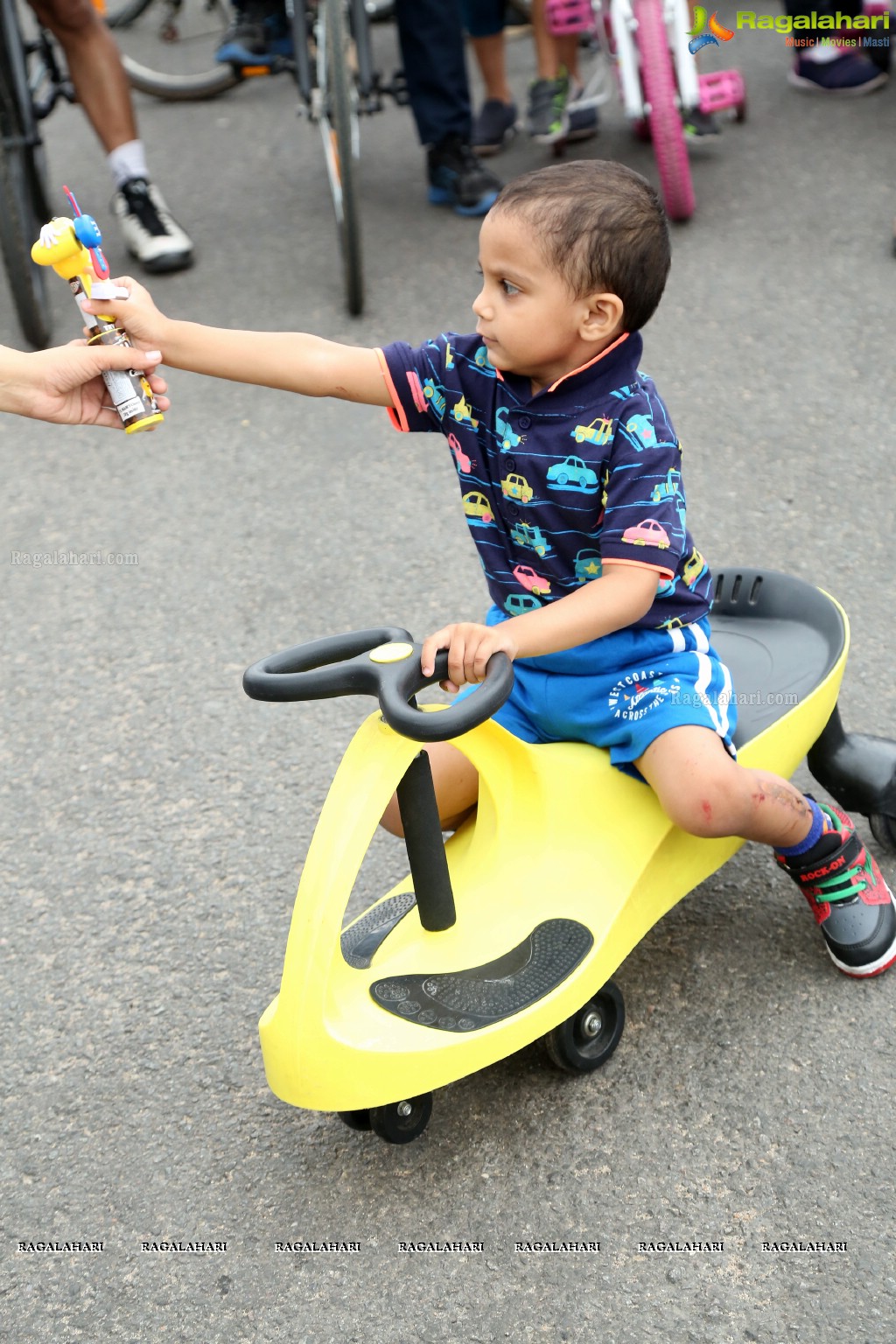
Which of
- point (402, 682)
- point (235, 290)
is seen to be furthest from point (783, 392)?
point (402, 682)

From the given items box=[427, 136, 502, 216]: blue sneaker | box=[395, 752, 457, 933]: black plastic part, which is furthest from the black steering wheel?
box=[427, 136, 502, 216]: blue sneaker

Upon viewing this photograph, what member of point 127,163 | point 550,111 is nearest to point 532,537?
point 127,163

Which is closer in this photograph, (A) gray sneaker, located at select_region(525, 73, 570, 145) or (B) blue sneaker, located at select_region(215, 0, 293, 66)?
(A) gray sneaker, located at select_region(525, 73, 570, 145)

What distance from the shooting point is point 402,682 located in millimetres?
1421

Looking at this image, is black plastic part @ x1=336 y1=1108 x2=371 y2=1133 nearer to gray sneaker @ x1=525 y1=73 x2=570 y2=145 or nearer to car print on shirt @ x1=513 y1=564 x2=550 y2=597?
car print on shirt @ x1=513 y1=564 x2=550 y2=597

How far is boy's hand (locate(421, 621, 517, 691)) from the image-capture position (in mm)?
1441

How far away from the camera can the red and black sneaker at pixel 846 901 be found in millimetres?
1849

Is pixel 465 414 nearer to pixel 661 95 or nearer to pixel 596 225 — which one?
pixel 596 225

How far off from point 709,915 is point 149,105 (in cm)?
468

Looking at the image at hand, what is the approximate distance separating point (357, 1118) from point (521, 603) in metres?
0.68

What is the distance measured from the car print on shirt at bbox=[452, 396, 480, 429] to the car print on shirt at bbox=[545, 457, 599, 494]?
0.44ft

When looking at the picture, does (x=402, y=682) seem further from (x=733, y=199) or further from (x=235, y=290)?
(x=733, y=199)

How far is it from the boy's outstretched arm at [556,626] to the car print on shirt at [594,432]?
5.8 inches

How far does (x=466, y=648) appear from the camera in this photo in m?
1.45
